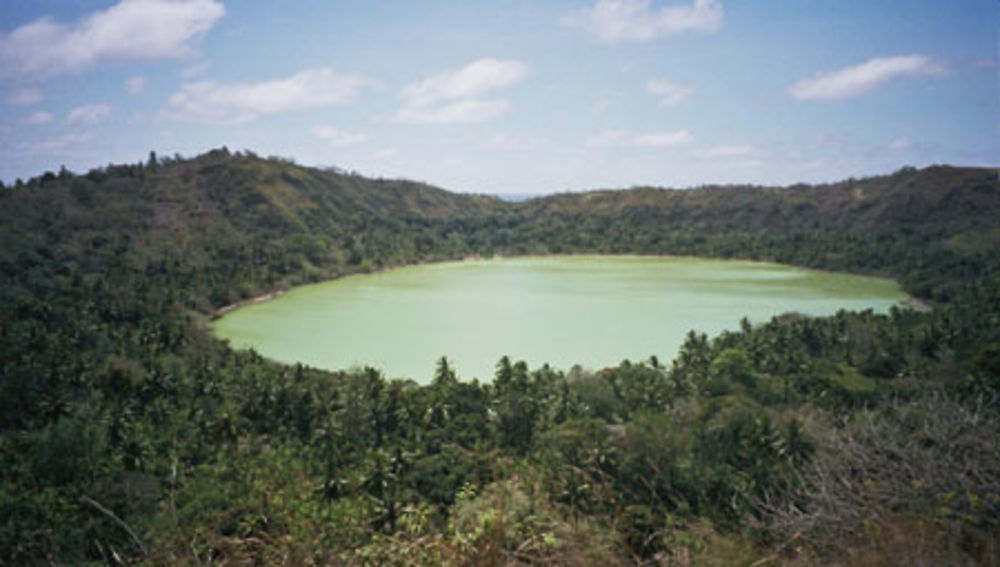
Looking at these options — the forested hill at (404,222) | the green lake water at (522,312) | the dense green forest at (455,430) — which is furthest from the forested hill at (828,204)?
Answer: the green lake water at (522,312)

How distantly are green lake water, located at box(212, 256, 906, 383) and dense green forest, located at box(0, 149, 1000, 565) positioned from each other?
389 centimetres

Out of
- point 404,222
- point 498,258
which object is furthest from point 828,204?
point 404,222

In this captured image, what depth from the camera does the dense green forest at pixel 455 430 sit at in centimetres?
504

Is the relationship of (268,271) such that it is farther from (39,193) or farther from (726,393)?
(726,393)

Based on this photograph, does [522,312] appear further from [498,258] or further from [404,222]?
[404,222]

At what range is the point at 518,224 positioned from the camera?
444 feet

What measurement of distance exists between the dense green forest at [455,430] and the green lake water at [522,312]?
389 cm

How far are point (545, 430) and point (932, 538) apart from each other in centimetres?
2687

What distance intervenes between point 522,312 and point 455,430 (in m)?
29.7

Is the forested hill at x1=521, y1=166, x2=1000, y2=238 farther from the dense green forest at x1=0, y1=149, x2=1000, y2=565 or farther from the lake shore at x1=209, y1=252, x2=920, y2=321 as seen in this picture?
the lake shore at x1=209, y1=252, x2=920, y2=321

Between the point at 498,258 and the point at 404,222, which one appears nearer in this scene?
the point at 498,258

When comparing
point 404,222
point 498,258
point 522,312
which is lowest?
point 522,312

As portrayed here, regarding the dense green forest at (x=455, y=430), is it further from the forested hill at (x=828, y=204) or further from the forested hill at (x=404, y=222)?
the forested hill at (x=828, y=204)

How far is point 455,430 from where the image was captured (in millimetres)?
31234
